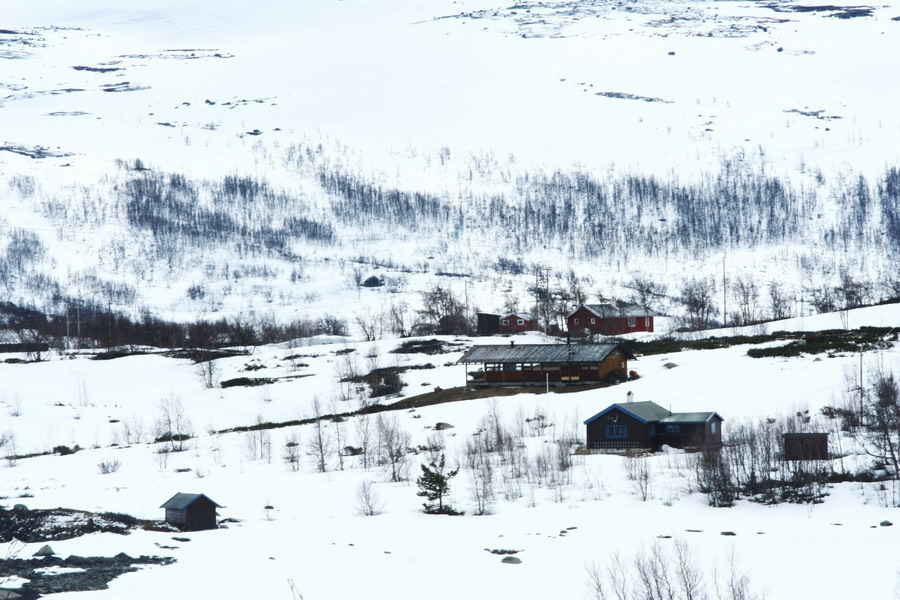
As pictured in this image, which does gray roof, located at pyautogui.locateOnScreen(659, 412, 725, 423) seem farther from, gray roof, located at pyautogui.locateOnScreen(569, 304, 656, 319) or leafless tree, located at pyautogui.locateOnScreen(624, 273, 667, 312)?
leafless tree, located at pyautogui.locateOnScreen(624, 273, 667, 312)

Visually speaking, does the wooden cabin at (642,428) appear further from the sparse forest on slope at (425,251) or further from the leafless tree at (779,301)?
the sparse forest on slope at (425,251)

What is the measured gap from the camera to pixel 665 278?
525 feet

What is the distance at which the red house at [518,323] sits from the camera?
343 feet

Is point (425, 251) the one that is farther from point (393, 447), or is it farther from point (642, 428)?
point (642, 428)

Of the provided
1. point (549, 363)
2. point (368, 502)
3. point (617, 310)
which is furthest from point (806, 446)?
point (617, 310)

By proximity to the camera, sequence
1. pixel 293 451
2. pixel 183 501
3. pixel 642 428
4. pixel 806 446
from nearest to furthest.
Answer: pixel 183 501, pixel 806 446, pixel 642 428, pixel 293 451

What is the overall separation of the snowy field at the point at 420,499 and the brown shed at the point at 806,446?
2.07 metres

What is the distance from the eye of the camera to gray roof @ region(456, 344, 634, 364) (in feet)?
213

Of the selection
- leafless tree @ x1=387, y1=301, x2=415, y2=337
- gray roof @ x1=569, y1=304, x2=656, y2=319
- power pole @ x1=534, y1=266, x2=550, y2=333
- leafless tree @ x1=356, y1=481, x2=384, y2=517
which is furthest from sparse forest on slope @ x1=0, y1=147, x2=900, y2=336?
leafless tree @ x1=356, y1=481, x2=384, y2=517

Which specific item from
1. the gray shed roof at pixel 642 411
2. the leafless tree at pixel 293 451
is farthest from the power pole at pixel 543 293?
the gray shed roof at pixel 642 411

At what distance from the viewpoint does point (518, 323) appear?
345 feet

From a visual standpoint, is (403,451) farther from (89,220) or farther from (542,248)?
(89,220)

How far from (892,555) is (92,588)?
80.5ft

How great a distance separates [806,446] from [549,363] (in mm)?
26255
